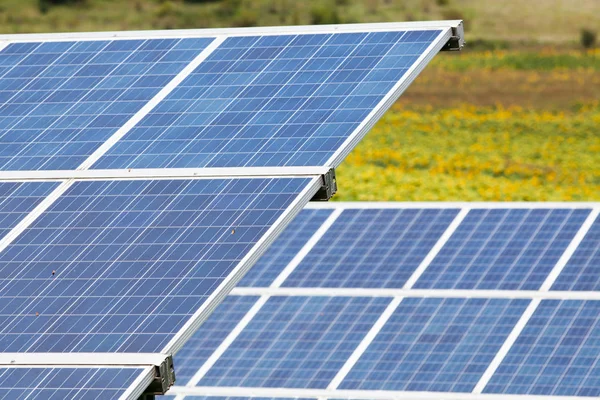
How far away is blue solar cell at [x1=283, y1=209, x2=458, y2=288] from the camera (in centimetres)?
2284

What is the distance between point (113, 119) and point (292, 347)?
665 centimetres

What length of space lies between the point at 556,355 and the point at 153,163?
26.6ft

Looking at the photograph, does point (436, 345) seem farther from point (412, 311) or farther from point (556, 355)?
point (556, 355)

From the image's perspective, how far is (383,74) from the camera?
15.5 metres

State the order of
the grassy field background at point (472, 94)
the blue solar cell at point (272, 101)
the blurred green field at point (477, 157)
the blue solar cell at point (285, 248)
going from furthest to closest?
the grassy field background at point (472, 94), the blurred green field at point (477, 157), the blue solar cell at point (285, 248), the blue solar cell at point (272, 101)

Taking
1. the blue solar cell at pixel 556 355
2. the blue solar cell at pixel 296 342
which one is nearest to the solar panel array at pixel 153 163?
the blue solar cell at pixel 296 342

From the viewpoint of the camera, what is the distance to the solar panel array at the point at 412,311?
20125 mm

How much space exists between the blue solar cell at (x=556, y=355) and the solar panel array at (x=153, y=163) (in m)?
5.86

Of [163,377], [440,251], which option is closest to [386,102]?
[163,377]

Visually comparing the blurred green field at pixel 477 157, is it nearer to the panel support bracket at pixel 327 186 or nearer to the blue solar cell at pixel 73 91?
the blue solar cell at pixel 73 91

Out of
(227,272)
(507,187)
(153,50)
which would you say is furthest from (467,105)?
(227,272)

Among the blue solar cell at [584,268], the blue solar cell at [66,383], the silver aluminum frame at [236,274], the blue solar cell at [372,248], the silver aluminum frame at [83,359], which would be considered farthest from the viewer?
the blue solar cell at [372,248]

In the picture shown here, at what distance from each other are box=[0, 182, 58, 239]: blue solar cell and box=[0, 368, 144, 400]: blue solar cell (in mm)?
2453

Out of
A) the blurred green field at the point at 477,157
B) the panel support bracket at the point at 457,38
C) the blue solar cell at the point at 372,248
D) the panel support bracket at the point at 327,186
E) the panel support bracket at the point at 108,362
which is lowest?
the panel support bracket at the point at 108,362
